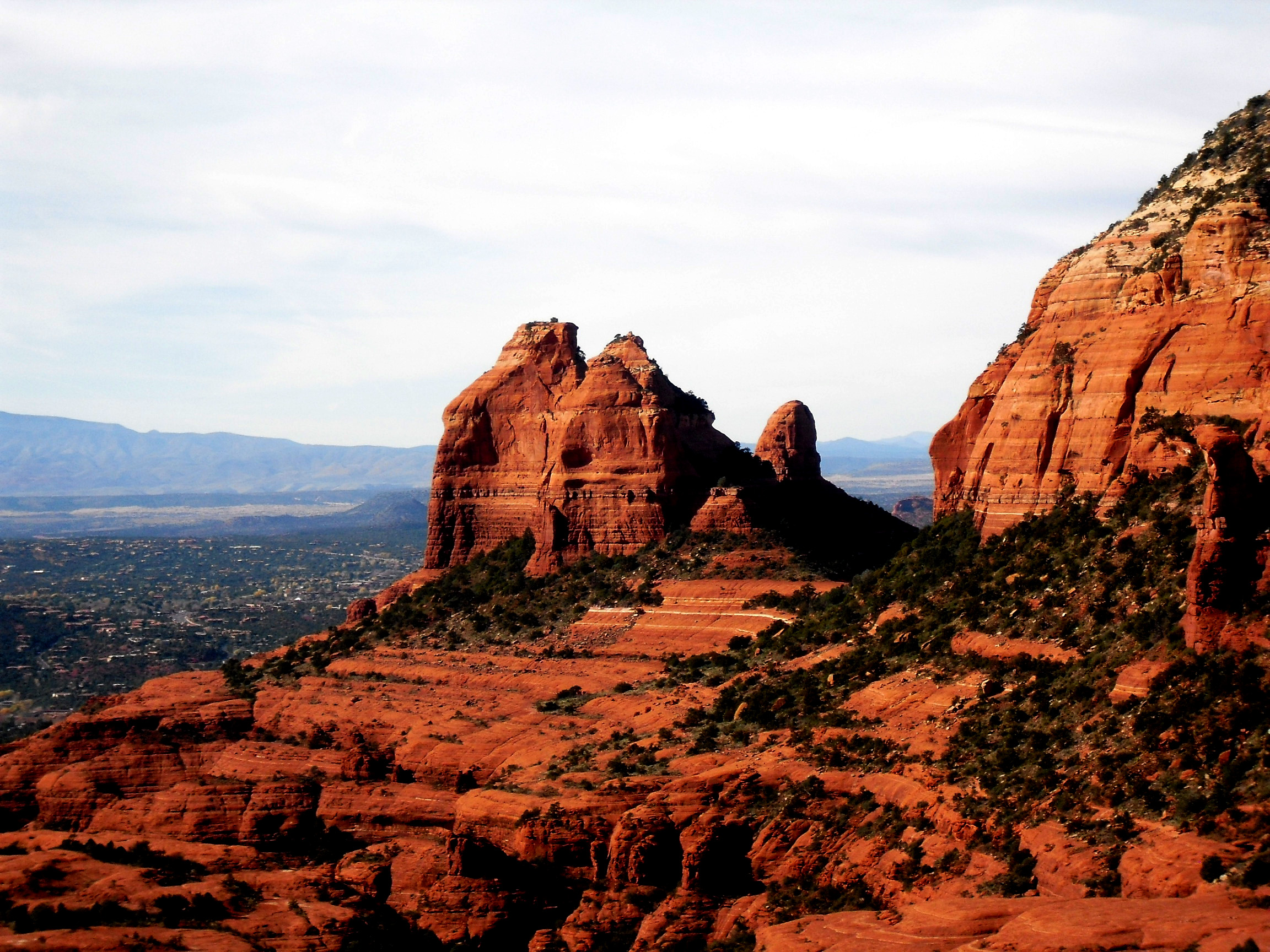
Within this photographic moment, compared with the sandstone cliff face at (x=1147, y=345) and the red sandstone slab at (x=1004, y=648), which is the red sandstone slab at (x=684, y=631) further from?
the red sandstone slab at (x=1004, y=648)

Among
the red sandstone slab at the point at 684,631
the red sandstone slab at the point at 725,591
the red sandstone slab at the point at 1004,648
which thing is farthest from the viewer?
the red sandstone slab at the point at 725,591

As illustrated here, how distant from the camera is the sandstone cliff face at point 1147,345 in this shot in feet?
164

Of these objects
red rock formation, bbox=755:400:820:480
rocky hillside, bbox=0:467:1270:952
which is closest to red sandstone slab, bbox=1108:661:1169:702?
rocky hillside, bbox=0:467:1270:952

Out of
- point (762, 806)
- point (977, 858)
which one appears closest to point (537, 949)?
point (762, 806)

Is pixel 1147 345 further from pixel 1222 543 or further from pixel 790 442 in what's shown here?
pixel 790 442

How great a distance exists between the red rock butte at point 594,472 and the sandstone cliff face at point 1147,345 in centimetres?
2149

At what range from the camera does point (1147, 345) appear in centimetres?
5288

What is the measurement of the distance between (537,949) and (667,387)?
44984 millimetres

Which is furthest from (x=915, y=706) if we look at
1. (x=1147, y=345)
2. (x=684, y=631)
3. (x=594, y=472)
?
(x=594, y=472)

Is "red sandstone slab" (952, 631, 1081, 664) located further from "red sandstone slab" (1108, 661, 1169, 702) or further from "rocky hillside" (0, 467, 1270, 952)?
"red sandstone slab" (1108, 661, 1169, 702)

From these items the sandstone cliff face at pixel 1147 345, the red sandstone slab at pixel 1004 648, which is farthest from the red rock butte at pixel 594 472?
the red sandstone slab at pixel 1004 648

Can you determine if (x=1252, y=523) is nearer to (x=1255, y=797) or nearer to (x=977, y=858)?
(x=1255, y=797)

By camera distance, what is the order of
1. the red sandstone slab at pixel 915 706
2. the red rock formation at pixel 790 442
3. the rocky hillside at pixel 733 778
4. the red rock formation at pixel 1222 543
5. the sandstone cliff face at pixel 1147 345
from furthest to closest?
the red rock formation at pixel 790 442
the sandstone cliff face at pixel 1147 345
the red sandstone slab at pixel 915 706
the red rock formation at pixel 1222 543
the rocky hillside at pixel 733 778

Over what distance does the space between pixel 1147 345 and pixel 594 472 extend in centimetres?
3485
